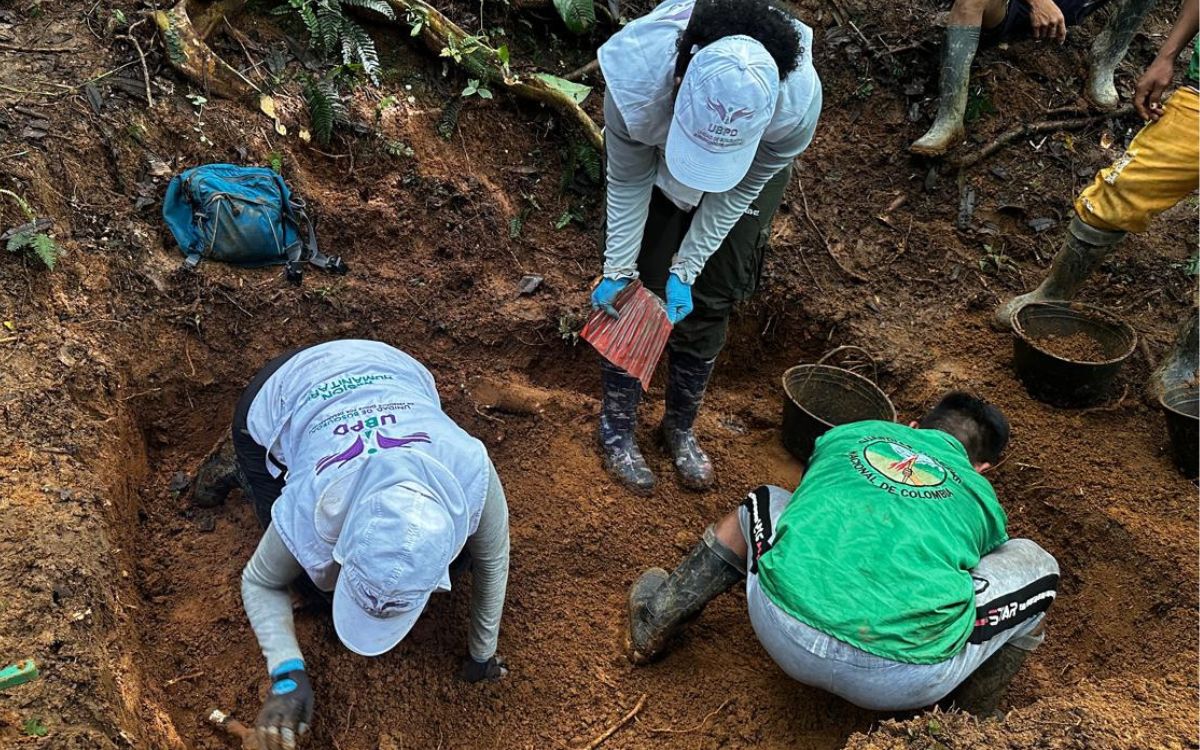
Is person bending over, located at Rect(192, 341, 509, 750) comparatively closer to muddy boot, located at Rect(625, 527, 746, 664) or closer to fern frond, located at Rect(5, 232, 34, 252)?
muddy boot, located at Rect(625, 527, 746, 664)

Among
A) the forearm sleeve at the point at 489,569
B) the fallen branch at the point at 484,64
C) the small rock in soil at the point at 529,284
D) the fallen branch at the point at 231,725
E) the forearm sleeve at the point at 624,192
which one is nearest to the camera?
the forearm sleeve at the point at 489,569

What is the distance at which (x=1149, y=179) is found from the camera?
3127mm

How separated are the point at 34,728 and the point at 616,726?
1547 mm

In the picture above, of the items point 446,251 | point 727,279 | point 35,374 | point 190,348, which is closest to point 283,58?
point 446,251

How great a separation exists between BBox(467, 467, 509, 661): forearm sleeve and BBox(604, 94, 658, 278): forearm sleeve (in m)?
0.94

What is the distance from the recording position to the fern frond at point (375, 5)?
3.90 meters

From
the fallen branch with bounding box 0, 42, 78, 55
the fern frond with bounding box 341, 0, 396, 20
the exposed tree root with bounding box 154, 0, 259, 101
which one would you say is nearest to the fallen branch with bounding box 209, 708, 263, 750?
the exposed tree root with bounding box 154, 0, 259, 101

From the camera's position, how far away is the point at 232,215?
3.25m

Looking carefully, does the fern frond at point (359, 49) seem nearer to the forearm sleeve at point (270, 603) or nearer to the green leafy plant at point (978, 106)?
the forearm sleeve at point (270, 603)

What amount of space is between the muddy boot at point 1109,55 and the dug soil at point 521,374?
→ 101 mm

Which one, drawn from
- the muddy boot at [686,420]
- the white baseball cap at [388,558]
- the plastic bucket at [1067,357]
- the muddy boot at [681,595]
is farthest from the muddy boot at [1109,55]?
the white baseball cap at [388,558]

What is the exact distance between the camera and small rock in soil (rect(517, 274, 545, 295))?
383cm

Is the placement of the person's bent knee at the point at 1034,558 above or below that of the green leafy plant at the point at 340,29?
below

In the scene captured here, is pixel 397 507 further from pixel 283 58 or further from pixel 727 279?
pixel 283 58
